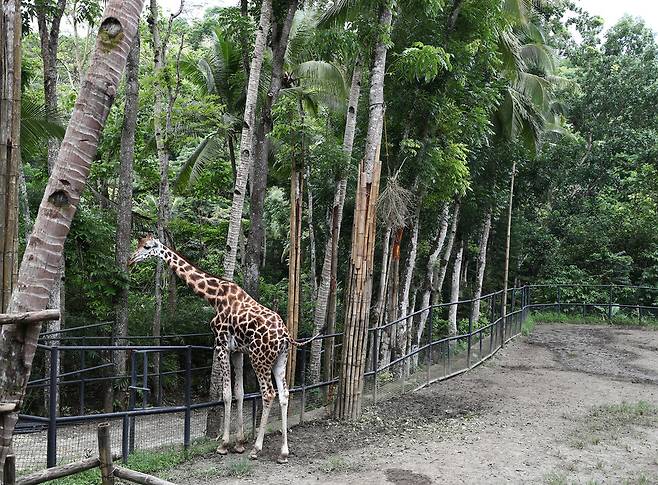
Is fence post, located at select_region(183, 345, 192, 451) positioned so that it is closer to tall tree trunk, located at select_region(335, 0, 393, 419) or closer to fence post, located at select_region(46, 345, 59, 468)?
fence post, located at select_region(46, 345, 59, 468)

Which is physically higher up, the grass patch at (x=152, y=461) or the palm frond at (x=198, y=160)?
the palm frond at (x=198, y=160)

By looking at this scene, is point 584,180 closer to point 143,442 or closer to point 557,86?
point 557,86

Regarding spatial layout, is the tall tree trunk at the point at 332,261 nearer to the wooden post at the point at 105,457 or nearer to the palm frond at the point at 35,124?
the palm frond at the point at 35,124

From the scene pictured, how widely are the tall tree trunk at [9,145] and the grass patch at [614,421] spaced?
240 inches

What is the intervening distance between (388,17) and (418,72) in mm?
858

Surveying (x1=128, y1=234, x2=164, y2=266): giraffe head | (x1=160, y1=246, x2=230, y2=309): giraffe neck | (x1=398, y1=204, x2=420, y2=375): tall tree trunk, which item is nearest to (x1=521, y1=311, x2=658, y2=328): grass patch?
(x1=398, y1=204, x2=420, y2=375): tall tree trunk

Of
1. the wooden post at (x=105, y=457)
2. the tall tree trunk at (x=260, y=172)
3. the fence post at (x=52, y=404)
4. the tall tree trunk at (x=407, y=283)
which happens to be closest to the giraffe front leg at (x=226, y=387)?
the fence post at (x=52, y=404)

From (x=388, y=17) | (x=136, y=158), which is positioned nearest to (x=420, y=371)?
(x=388, y=17)

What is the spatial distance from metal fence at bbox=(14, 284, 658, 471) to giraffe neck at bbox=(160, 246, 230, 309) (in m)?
0.58

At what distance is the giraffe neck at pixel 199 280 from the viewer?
23.9ft

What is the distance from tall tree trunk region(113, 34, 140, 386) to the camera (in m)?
11.1

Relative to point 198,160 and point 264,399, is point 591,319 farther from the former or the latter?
point 264,399

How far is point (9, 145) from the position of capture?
4.57 metres

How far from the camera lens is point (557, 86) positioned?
1992cm
